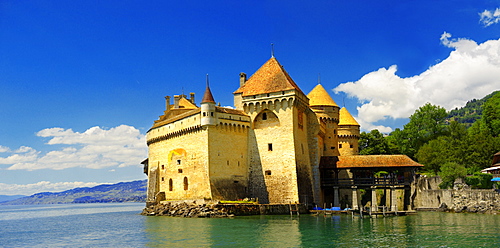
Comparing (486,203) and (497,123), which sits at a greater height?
(497,123)

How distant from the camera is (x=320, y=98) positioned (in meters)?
53.1

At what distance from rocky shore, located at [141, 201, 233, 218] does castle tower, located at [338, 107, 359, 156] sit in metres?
22.8

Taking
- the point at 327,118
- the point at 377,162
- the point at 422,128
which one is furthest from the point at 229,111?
the point at 422,128

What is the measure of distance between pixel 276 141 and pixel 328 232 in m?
15.2

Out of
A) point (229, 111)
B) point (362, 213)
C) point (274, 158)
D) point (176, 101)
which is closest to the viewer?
point (362, 213)

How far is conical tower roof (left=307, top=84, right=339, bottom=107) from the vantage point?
52.9m

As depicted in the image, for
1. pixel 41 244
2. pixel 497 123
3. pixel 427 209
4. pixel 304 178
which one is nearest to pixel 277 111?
pixel 304 178

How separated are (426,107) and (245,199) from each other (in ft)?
122

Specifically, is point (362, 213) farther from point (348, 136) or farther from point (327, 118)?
point (348, 136)

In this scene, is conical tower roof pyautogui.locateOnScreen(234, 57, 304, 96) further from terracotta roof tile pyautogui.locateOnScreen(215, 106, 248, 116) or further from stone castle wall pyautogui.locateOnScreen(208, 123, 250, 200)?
stone castle wall pyautogui.locateOnScreen(208, 123, 250, 200)

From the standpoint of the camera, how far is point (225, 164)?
41.2 meters

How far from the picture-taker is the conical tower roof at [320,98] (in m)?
52.9

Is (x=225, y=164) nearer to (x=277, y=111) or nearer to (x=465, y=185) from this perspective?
(x=277, y=111)

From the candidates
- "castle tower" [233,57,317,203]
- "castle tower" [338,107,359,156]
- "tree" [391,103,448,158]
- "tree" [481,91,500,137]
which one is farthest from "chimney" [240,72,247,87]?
"tree" [481,91,500,137]
